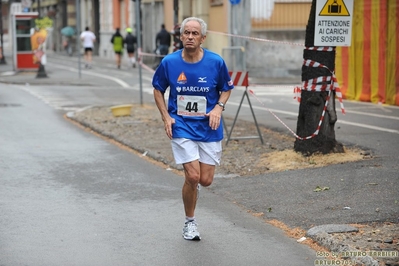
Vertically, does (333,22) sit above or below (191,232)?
above

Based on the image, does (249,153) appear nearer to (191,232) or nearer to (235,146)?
(235,146)

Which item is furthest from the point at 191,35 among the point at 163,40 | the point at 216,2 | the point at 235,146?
the point at 163,40

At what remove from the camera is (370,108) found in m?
18.9

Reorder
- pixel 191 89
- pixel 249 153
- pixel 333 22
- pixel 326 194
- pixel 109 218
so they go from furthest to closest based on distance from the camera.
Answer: pixel 249 153 < pixel 333 22 < pixel 326 194 < pixel 109 218 < pixel 191 89

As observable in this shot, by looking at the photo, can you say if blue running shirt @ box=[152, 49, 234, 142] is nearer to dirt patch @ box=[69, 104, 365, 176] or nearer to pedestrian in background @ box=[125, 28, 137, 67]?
dirt patch @ box=[69, 104, 365, 176]

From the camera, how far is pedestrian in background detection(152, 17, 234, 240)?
7285mm

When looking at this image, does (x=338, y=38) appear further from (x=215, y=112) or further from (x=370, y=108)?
(x=370, y=108)

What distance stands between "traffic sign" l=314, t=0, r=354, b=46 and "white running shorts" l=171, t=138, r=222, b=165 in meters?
4.16

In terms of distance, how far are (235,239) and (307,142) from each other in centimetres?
421

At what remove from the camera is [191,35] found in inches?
282

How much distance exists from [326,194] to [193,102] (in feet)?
8.12

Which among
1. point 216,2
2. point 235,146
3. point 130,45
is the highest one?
point 216,2

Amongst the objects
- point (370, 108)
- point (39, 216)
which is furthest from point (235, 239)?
point (370, 108)

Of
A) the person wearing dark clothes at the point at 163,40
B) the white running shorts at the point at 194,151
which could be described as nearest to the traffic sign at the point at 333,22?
the white running shorts at the point at 194,151
